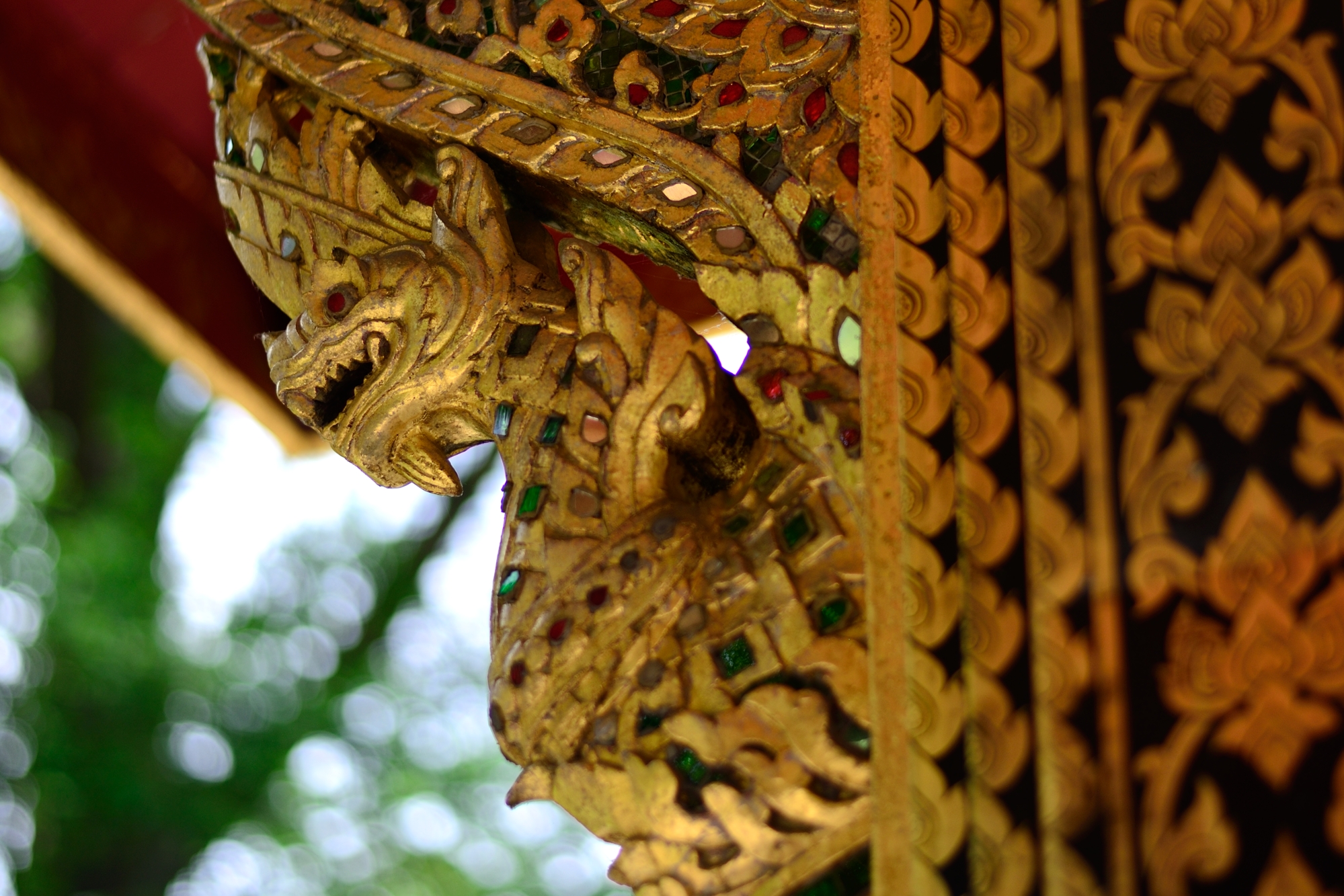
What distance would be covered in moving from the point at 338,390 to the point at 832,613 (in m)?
0.32

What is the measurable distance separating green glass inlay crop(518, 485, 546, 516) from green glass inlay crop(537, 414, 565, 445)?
23 millimetres

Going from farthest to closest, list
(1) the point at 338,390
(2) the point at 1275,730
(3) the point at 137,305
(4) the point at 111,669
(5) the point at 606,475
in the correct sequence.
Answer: (4) the point at 111,669, (3) the point at 137,305, (1) the point at 338,390, (5) the point at 606,475, (2) the point at 1275,730

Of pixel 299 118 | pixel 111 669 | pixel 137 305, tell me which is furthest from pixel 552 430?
pixel 111 669

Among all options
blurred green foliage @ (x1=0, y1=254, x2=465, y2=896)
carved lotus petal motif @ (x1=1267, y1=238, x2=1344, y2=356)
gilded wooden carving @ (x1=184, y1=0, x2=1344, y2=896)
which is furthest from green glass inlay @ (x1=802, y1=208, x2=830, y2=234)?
blurred green foliage @ (x1=0, y1=254, x2=465, y2=896)

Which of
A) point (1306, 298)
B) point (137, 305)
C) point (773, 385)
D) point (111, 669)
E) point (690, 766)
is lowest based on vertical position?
point (111, 669)

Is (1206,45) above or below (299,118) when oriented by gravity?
above

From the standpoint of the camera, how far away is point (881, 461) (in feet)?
1.94

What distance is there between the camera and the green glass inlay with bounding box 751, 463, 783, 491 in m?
0.65

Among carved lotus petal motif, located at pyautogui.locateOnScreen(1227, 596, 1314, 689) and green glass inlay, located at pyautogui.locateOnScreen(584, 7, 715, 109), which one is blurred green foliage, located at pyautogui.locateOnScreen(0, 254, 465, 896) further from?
carved lotus petal motif, located at pyautogui.locateOnScreen(1227, 596, 1314, 689)

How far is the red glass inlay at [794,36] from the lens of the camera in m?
0.71

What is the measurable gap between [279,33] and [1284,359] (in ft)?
1.94

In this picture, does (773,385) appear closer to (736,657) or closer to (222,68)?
(736,657)

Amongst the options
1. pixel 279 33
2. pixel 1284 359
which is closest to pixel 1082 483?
pixel 1284 359

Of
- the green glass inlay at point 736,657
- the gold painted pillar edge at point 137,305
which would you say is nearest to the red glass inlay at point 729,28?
the green glass inlay at point 736,657
